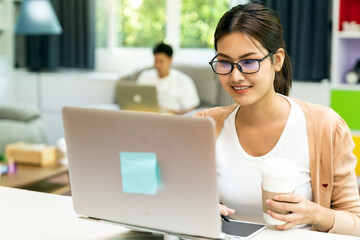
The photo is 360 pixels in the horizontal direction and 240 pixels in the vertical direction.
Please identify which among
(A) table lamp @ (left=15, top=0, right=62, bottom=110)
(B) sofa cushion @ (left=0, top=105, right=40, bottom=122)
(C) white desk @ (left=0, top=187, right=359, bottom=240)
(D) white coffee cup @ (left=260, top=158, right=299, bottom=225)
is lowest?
(B) sofa cushion @ (left=0, top=105, right=40, bottom=122)

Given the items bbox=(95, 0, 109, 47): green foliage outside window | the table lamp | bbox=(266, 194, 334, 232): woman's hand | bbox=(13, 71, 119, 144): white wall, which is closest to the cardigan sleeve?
bbox=(266, 194, 334, 232): woman's hand

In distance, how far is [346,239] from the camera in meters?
1.34

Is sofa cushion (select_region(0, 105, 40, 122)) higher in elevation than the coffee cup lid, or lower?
lower

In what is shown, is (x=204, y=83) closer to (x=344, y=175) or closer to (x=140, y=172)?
(x=344, y=175)

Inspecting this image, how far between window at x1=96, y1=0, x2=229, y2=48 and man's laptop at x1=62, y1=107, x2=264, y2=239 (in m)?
3.94

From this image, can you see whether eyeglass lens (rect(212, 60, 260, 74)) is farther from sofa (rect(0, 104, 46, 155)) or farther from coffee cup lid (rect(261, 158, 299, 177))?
sofa (rect(0, 104, 46, 155))

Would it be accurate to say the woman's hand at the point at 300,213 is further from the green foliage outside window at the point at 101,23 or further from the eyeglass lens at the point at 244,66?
the green foliage outside window at the point at 101,23

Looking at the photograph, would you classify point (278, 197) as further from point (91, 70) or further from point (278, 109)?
point (91, 70)

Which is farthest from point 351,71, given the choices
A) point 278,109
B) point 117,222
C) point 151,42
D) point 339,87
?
point 117,222

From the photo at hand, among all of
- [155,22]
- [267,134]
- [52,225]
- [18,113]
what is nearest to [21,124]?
[18,113]

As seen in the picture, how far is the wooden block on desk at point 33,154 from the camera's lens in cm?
334

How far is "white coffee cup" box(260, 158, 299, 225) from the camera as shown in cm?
125

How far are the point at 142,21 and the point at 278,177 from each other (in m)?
4.35

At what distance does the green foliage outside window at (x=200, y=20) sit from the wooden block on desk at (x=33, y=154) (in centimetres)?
226
